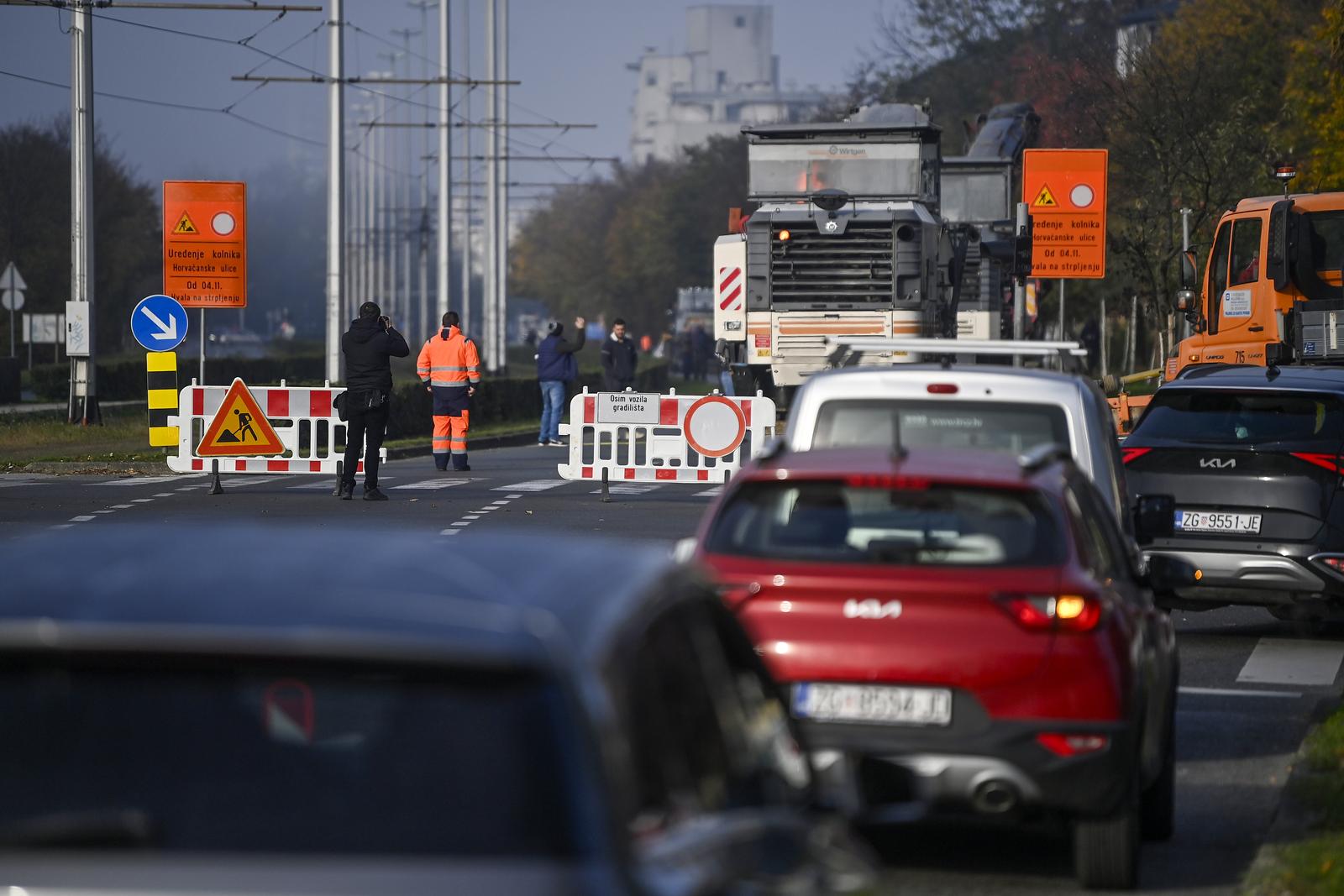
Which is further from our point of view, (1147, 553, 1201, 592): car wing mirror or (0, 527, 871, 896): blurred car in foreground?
(1147, 553, 1201, 592): car wing mirror

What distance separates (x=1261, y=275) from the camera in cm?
2423

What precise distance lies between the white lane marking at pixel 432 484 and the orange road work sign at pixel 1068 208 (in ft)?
28.5

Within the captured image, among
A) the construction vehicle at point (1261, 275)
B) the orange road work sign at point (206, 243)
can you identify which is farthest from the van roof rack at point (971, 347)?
the orange road work sign at point (206, 243)

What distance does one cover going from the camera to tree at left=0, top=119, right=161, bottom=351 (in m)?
74.6

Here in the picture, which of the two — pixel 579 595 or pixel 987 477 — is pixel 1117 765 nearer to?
pixel 987 477

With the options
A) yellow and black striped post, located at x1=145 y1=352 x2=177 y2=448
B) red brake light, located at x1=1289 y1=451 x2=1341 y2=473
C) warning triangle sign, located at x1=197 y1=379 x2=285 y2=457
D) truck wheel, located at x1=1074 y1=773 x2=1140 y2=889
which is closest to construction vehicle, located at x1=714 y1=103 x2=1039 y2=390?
yellow and black striped post, located at x1=145 y1=352 x2=177 y2=448

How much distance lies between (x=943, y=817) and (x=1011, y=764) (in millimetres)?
307

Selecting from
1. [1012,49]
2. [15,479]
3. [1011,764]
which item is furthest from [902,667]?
[1012,49]

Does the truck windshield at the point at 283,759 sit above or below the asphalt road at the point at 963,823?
above

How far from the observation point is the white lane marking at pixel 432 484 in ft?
82.7

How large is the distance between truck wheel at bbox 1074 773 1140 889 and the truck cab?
655 inches

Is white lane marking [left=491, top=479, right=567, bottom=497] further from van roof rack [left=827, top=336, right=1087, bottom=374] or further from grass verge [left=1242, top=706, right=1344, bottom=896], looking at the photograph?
grass verge [left=1242, top=706, right=1344, bottom=896]

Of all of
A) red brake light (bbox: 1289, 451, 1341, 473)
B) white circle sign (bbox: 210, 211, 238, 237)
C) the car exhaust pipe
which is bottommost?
the car exhaust pipe

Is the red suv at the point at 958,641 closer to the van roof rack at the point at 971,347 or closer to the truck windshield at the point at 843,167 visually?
the van roof rack at the point at 971,347
